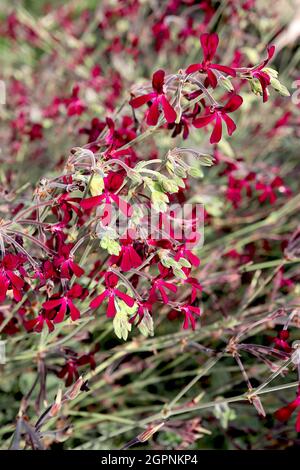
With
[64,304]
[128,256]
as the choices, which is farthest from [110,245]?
[64,304]

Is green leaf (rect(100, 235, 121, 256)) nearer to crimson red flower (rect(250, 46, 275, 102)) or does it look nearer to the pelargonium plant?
the pelargonium plant

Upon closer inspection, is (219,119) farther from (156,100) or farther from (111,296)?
(111,296)

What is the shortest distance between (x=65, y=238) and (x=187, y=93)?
37 centimetres

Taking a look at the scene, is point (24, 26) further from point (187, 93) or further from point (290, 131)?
point (187, 93)

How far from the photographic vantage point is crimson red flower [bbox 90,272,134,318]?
991 millimetres

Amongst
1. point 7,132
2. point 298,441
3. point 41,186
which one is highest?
point 41,186

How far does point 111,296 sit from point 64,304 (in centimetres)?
9

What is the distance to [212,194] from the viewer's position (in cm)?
184

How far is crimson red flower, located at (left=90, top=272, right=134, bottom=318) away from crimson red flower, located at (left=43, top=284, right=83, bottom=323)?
5 centimetres

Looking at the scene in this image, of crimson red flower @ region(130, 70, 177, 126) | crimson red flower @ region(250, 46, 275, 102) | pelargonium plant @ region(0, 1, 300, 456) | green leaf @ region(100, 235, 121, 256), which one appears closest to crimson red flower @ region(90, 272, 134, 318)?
pelargonium plant @ region(0, 1, 300, 456)

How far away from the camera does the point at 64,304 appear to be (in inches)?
41.1

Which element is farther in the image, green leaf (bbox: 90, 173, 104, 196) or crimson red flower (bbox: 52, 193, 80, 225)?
crimson red flower (bbox: 52, 193, 80, 225)

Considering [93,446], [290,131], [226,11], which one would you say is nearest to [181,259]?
[93,446]

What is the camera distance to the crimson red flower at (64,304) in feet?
3.36
